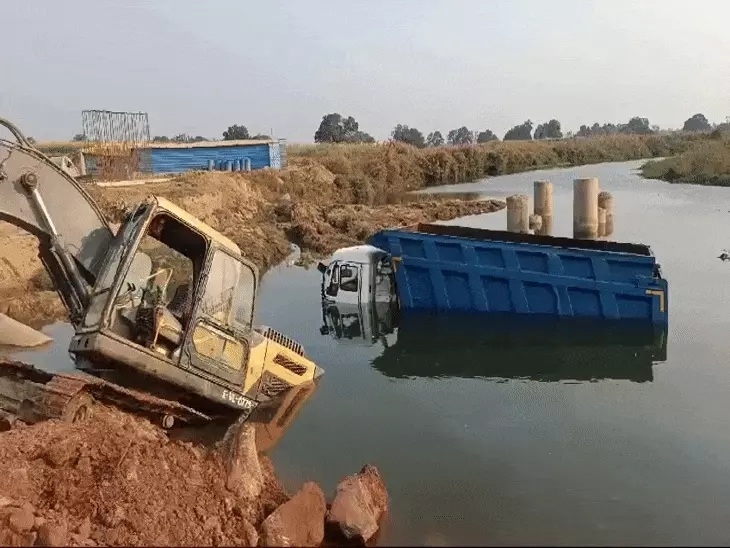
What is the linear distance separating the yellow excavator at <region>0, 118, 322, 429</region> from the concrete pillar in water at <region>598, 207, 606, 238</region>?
56.3 ft

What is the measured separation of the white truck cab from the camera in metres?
16.2

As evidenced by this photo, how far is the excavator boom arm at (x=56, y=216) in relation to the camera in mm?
7273

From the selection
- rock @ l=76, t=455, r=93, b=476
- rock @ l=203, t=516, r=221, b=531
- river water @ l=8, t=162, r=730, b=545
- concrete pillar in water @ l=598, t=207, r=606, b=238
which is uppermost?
concrete pillar in water @ l=598, t=207, r=606, b=238

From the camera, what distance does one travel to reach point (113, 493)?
5.77m

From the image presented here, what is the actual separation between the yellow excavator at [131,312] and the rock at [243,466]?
1.29 metres

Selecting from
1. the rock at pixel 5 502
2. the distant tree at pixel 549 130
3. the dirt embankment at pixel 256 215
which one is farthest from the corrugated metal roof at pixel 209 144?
the distant tree at pixel 549 130

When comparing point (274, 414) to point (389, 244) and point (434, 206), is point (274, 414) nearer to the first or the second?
point (389, 244)

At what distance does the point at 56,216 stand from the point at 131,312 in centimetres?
132

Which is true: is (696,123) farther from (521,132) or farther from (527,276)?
(527,276)

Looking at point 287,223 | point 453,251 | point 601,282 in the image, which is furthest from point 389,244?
point 287,223

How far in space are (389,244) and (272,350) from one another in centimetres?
681

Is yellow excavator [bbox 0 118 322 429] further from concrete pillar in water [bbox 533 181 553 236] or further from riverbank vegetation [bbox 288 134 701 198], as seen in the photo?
riverbank vegetation [bbox 288 134 701 198]

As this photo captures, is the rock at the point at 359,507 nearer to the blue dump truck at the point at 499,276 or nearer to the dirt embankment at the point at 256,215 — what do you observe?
the blue dump truck at the point at 499,276

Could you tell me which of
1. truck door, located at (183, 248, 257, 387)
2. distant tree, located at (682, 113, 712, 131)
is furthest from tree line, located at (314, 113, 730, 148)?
truck door, located at (183, 248, 257, 387)
